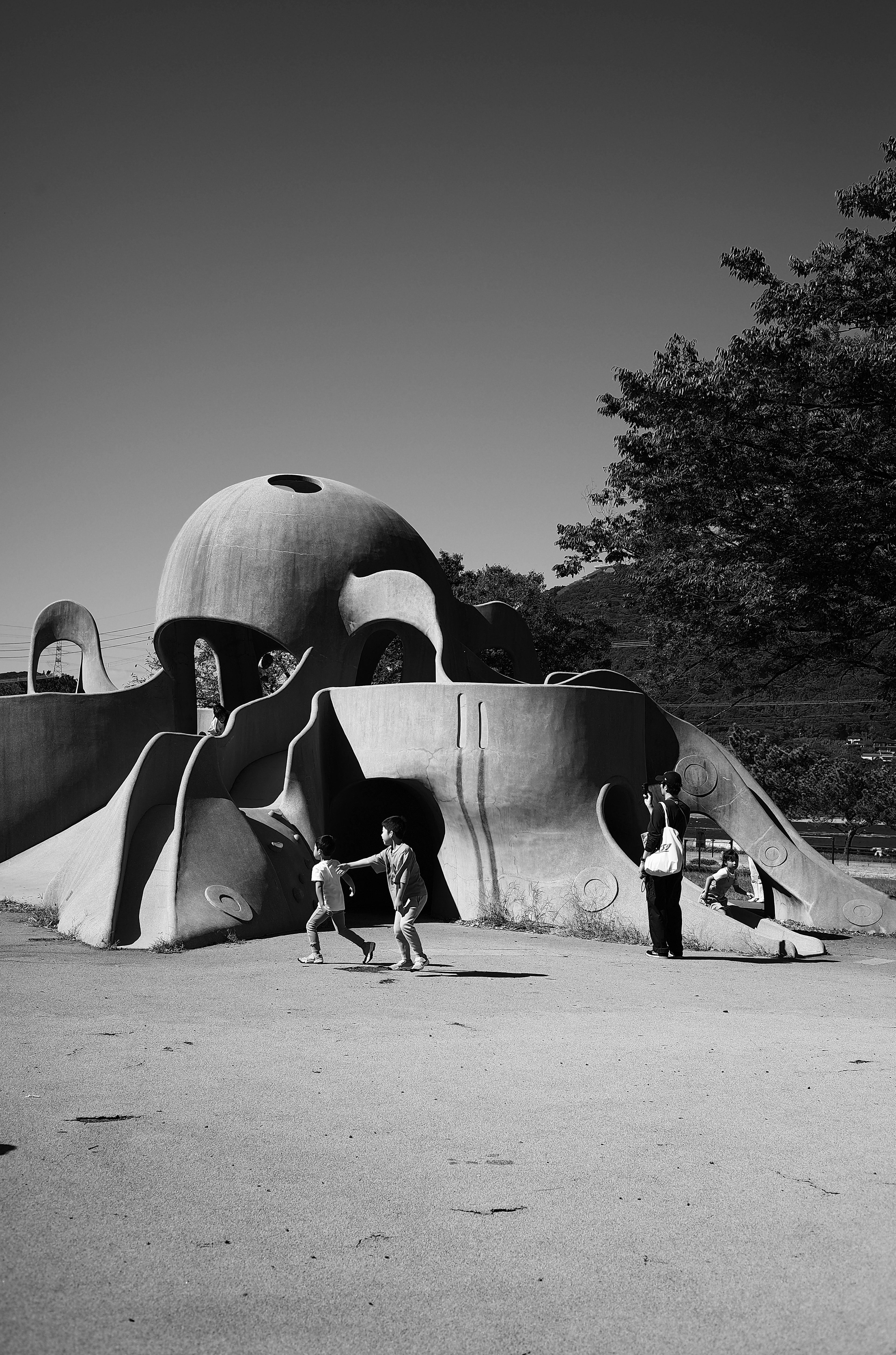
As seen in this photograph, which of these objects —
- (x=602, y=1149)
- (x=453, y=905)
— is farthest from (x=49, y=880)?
(x=602, y=1149)

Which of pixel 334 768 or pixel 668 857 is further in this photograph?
pixel 334 768

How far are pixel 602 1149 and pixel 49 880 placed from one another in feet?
37.5

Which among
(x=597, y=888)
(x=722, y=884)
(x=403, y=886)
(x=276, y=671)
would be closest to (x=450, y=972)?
(x=403, y=886)

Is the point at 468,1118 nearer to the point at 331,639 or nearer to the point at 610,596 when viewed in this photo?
the point at 331,639

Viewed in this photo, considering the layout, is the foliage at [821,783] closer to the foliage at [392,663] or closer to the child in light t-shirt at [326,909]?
the foliage at [392,663]

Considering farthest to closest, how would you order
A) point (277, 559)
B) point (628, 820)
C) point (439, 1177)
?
1. point (277, 559)
2. point (628, 820)
3. point (439, 1177)

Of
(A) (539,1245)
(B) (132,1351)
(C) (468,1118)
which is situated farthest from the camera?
(C) (468,1118)

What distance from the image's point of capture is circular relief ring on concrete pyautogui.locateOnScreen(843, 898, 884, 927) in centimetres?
1473

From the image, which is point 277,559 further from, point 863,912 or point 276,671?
point 276,671

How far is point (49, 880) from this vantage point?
47.2ft

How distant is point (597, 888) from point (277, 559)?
23.9 feet

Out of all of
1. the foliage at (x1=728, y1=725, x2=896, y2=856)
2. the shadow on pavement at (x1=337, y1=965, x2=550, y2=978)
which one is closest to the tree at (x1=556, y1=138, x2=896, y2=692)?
the shadow on pavement at (x1=337, y1=965, x2=550, y2=978)

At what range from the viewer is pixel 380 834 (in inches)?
677

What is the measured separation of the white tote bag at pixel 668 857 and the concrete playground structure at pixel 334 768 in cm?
177
